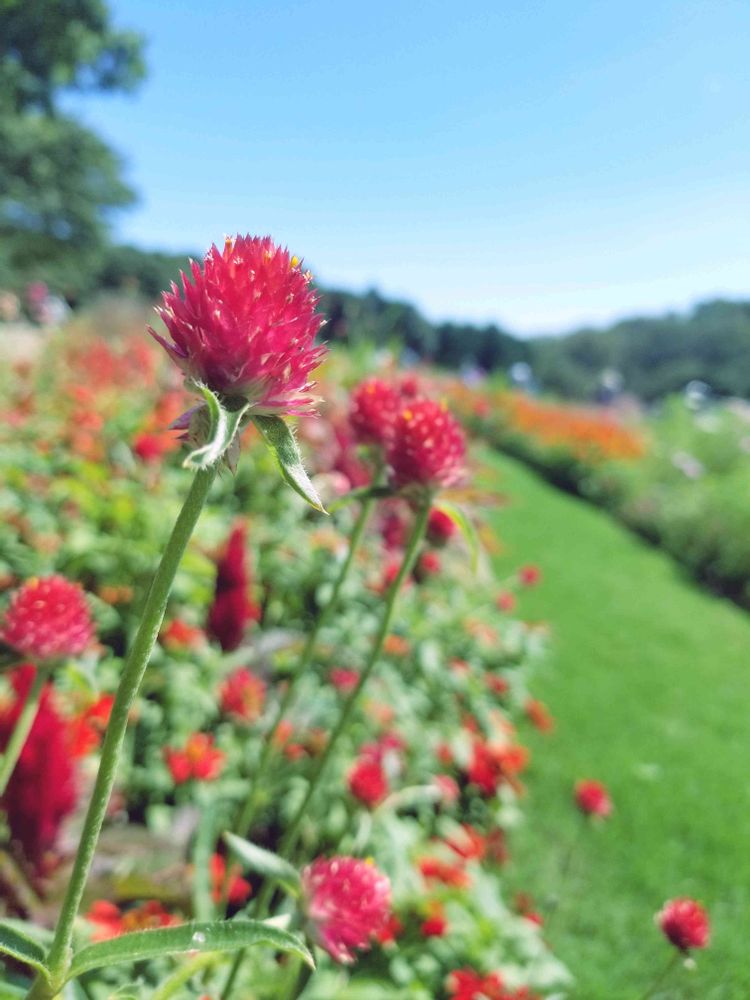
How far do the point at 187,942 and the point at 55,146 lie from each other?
25.2 meters

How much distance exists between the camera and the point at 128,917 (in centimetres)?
127

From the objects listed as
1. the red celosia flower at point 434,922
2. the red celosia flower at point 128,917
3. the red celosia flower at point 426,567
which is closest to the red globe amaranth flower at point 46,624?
the red celosia flower at point 128,917

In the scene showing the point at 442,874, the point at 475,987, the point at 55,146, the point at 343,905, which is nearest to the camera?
the point at 343,905

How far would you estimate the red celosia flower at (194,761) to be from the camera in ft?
6.04

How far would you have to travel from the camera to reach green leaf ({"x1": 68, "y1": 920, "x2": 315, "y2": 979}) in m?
0.58

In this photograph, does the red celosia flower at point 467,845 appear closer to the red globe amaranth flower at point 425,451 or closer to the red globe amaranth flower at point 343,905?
the red globe amaranth flower at point 343,905

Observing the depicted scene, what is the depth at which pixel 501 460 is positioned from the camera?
1328cm

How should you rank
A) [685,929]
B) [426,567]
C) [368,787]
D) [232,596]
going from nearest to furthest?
[685,929] → [368,787] → [232,596] → [426,567]

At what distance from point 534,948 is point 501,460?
12012 millimetres

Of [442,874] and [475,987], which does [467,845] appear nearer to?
[442,874]

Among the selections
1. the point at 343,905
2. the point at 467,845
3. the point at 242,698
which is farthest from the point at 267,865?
the point at 467,845

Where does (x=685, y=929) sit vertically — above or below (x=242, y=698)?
above

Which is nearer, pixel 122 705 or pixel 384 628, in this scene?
pixel 122 705

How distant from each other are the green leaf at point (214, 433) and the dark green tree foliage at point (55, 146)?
2198 cm
